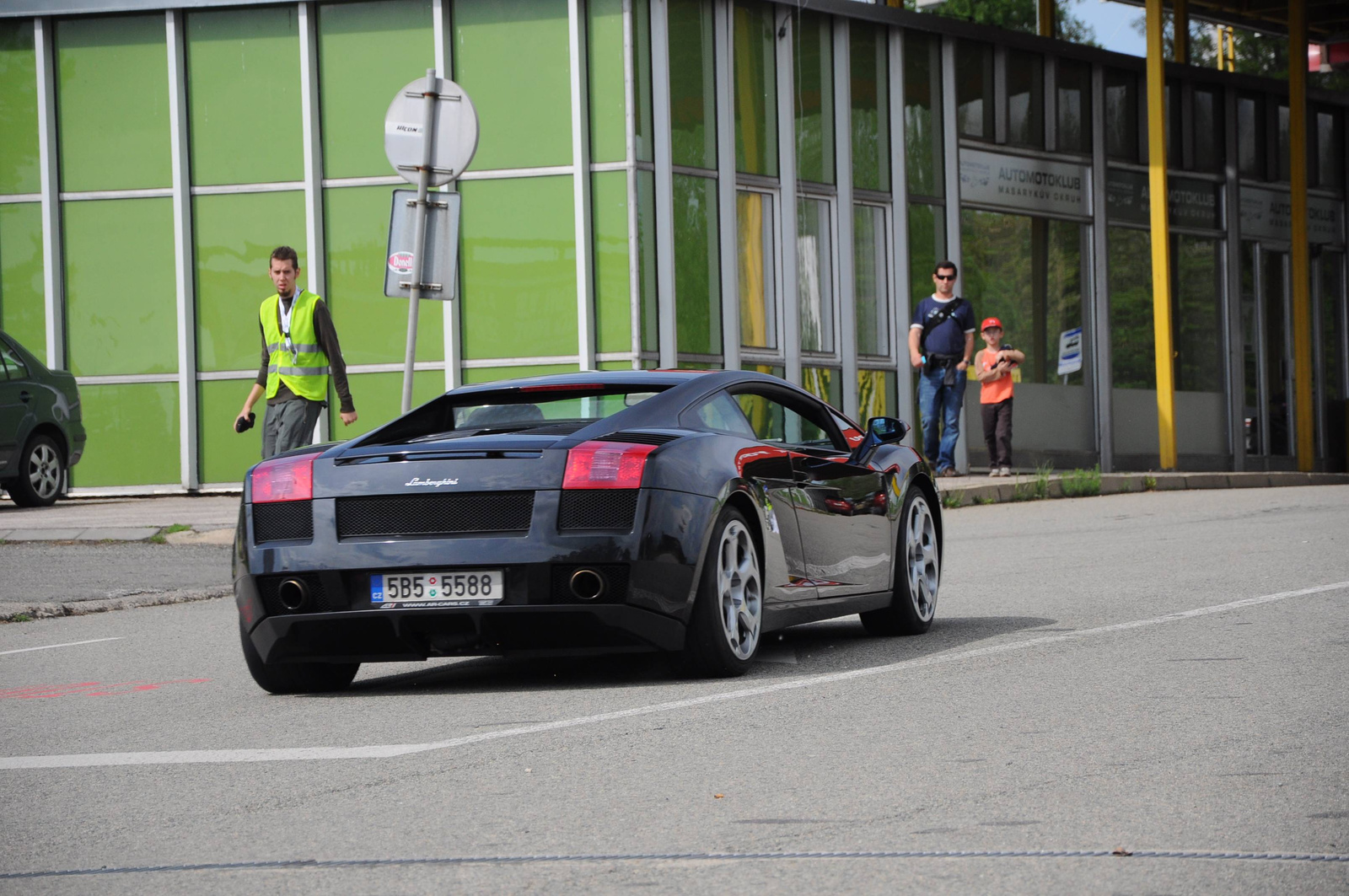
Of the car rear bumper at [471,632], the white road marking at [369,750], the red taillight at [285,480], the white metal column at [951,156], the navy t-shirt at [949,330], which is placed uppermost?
the white metal column at [951,156]

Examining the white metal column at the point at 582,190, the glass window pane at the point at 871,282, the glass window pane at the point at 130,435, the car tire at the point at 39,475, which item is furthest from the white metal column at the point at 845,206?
the car tire at the point at 39,475

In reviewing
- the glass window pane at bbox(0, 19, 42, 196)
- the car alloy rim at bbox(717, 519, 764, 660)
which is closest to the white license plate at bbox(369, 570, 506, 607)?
the car alloy rim at bbox(717, 519, 764, 660)

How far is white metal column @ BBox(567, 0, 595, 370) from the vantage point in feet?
66.7

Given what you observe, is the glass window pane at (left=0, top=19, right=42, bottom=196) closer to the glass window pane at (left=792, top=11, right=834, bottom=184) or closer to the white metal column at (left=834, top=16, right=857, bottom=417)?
the glass window pane at (left=792, top=11, right=834, bottom=184)

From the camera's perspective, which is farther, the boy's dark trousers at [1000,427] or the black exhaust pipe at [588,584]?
the boy's dark trousers at [1000,427]

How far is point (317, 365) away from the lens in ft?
43.7

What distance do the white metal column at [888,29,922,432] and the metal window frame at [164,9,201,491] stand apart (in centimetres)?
818

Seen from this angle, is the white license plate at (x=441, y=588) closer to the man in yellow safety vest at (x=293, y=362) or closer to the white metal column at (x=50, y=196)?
the man in yellow safety vest at (x=293, y=362)

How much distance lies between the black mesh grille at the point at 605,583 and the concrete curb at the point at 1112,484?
33.7 ft

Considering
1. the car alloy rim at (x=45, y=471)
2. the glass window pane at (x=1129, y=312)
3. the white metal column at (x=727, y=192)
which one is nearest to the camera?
→ the car alloy rim at (x=45, y=471)

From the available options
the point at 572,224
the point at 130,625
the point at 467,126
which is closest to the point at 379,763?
the point at 130,625

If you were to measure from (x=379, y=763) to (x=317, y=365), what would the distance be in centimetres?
801

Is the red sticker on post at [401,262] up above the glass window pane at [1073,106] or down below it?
below

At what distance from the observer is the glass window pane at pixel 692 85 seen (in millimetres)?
21000
